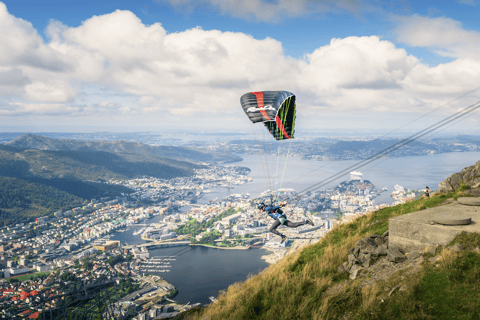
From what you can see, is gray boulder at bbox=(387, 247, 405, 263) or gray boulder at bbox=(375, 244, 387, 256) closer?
gray boulder at bbox=(387, 247, 405, 263)

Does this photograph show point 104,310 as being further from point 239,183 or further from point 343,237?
point 239,183

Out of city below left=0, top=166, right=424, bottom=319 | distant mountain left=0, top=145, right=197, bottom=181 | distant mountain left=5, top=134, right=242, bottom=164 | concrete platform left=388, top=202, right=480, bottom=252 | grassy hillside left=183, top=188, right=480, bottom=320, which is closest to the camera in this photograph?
grassy hillside left=183, top=188, right=480, bottom=320

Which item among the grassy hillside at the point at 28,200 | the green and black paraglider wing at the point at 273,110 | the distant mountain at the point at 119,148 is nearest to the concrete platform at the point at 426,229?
the green and black paraglider wing at the point at 273,110

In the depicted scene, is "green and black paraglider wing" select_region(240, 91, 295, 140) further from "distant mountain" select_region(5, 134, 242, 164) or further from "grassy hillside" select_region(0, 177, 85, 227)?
"distant mountain" select_region(5, 134, 242, 164)

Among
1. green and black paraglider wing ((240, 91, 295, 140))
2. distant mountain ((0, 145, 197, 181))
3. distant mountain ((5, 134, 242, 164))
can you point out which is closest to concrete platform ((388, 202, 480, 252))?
green and black paraglider wing ((240, 91, 295, 140))

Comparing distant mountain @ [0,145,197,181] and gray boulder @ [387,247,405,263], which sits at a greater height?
gray boulder @ [387,247,405,263]

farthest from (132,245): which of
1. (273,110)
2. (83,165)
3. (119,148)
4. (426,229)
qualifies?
(119,148)
